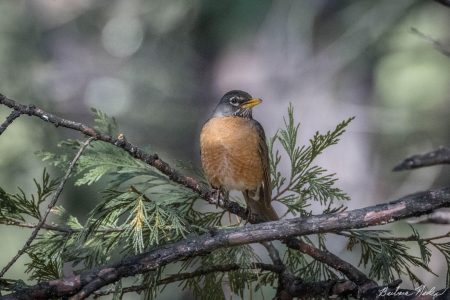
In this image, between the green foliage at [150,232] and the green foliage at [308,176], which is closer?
the green foliage at [150,232]

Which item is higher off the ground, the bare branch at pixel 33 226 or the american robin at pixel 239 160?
the american robin at pixel 239 160

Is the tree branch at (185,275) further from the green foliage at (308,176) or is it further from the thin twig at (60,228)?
the green foliage at (308,176)

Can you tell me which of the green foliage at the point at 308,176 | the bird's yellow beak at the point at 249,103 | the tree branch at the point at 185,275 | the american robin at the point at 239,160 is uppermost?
the bird's yellow beak at the point at 249,103

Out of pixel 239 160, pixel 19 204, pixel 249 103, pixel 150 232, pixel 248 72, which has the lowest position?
pixel 150 232

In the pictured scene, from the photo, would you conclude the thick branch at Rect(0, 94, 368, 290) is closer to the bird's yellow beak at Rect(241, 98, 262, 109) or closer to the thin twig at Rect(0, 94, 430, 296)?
the thin twig at Rect(0, 94, 430, 296)

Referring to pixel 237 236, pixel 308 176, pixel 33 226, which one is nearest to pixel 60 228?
pixel 33 226

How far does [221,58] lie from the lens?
9.86 meters

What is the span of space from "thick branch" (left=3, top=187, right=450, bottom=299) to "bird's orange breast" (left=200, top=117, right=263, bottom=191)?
1625mm

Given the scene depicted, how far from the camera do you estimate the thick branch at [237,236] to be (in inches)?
74.0

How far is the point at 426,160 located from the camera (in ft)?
4.91

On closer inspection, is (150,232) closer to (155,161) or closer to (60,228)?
(155,161)

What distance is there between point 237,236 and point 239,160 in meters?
→ 1.73

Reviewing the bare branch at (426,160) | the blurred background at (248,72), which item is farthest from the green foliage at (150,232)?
the blurred background at (248,72)

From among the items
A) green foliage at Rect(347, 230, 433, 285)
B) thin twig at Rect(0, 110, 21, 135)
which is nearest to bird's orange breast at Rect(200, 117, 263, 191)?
green foliage at Rect(347, 230, 433, 285)
